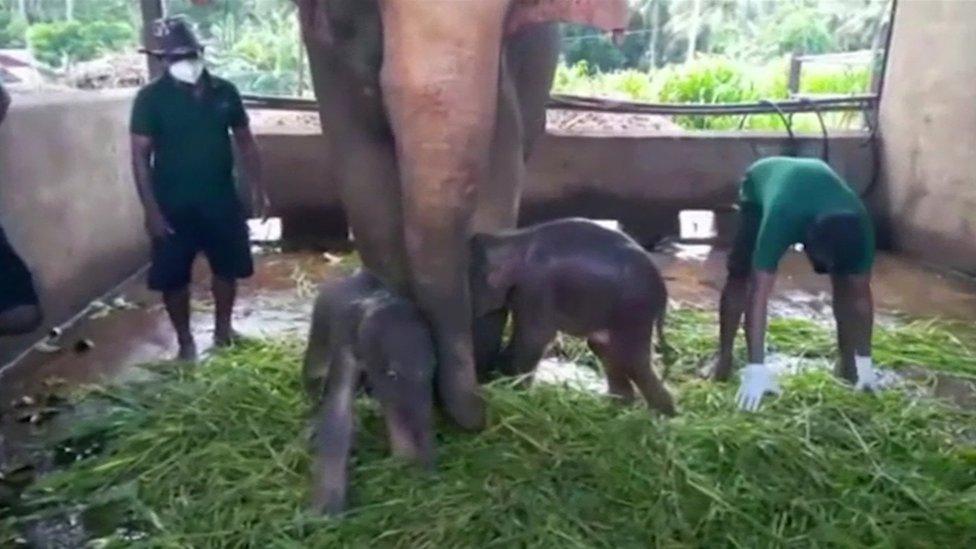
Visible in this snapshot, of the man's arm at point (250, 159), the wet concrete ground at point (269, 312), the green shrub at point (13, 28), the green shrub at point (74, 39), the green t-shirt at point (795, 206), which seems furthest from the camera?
the green shrub at point (74, 39)

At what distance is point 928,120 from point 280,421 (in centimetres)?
536

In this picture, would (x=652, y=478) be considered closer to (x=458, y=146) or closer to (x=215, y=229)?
(x=458, y=146)

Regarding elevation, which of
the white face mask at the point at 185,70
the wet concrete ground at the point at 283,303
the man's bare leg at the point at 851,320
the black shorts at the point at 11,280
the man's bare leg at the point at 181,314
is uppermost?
the white face mask at the point at 185,70

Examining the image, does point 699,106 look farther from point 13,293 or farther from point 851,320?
point 13,293

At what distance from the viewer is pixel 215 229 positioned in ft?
16.2

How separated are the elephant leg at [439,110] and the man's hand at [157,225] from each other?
2511mm

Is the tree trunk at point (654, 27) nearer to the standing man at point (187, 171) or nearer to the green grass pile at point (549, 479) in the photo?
the standing man at point (187, 171)

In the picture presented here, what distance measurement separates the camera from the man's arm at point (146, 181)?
4742 millimetres

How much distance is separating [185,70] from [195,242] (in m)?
0.72

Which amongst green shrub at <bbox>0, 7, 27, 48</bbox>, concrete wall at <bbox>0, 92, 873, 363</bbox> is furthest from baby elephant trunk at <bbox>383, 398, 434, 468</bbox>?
green shrub at <bbox>0, 7, 27, 48</bbox>

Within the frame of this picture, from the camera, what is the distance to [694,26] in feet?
31.0

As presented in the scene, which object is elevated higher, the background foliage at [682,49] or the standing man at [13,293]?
the background foliage at [682,49]

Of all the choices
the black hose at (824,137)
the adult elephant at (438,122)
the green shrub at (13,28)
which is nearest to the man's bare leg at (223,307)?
the adult elephant at (438,122)

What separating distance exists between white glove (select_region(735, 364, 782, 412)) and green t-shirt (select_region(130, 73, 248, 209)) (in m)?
2.30
